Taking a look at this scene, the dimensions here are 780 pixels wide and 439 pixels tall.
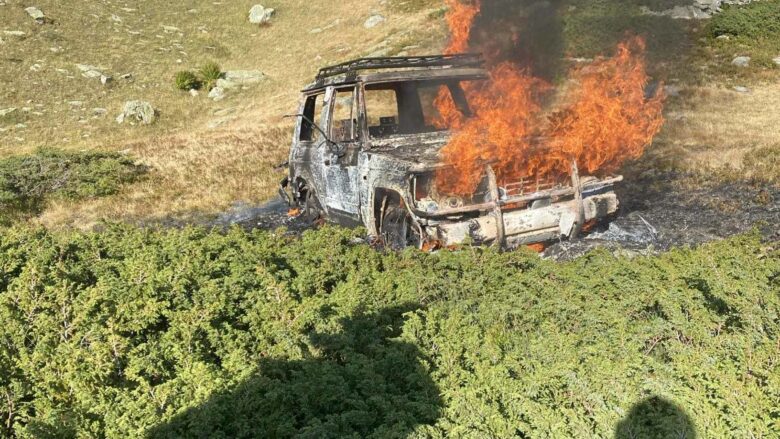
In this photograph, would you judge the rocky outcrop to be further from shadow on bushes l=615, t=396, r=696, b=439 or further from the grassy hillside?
shadow on bushes l=615, t=396, r=696, b=439

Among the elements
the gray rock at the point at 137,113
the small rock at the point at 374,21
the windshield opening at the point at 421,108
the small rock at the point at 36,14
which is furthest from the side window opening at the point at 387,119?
the small rock at the point at 36,14

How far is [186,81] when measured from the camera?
32.9 metres

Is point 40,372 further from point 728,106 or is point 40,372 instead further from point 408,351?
point 728,106

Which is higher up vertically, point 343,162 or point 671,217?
point 343,162

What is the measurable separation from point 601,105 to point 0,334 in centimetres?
713

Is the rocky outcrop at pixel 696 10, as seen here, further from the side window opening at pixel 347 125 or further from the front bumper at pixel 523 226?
the front bumper at pixel 523 226

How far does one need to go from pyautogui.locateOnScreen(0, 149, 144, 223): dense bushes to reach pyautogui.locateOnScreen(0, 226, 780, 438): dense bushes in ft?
30.1

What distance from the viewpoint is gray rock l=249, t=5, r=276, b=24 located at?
43719mm

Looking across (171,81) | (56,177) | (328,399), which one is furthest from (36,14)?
(328,399)

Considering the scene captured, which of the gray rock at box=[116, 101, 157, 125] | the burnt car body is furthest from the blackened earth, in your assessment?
the gray rock at box=[116, 101, 157, 125]

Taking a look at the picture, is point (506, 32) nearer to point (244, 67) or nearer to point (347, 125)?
point (347, 125)

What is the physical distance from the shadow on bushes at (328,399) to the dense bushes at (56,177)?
12.2 m

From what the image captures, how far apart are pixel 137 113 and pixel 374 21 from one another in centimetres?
1671

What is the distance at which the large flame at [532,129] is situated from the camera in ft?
22.1
